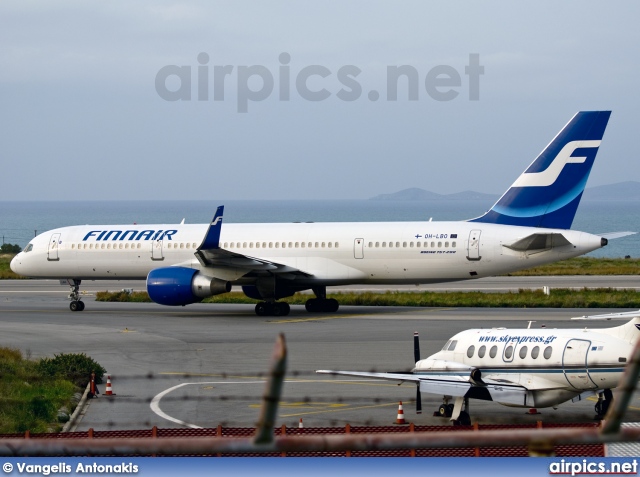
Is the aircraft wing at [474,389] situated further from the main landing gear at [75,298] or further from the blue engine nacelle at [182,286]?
the main landing gear at [75,298]

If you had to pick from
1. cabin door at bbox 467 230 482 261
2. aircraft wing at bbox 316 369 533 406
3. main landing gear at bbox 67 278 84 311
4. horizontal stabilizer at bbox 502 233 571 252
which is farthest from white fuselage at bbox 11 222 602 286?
aircraft wing at bbox 316 369 533 406

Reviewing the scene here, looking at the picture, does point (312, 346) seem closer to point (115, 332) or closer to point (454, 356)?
point (115, 332)

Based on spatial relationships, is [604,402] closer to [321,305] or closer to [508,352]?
[508,352]

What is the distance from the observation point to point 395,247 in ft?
122

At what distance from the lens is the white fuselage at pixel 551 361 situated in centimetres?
1599

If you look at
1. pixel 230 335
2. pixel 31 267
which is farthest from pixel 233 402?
pixel 31 267

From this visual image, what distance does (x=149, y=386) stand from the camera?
72.2ft

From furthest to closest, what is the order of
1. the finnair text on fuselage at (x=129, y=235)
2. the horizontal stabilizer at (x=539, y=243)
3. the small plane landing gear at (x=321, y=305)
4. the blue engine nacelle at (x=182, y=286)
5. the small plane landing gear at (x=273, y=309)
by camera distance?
the finnair text on fuselage at (x=129, y=235) < the small plane landing gear at (x=321, y=305) < the small plane landing gear at (x=273, y=309) < the blue engine nacelle at (x=182, y=286) < the horizontal stabilizer at (x=539, y=243)

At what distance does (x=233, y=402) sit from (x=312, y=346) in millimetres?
8701

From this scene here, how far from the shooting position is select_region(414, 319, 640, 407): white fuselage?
1599 centimetres

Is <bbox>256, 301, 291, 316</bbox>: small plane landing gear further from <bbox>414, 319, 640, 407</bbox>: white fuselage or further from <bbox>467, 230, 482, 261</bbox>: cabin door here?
<bbox>414, 319, 640, 407</bbox>: white fuselage

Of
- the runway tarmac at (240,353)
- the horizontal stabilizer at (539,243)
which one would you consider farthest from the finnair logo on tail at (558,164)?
the runway tarmac at (240,353)

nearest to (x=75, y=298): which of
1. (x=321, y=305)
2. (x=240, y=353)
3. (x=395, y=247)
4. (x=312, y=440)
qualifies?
(x=321, y=305)

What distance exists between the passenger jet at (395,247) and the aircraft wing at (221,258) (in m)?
0.04
